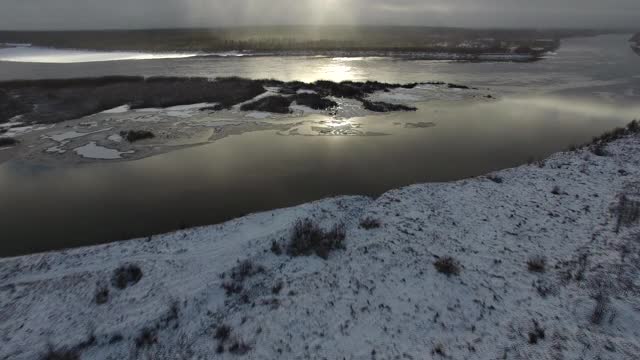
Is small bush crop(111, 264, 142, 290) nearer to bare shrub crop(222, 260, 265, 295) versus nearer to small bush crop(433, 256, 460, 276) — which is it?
bare shrub crop(222, 260, 265, 295)

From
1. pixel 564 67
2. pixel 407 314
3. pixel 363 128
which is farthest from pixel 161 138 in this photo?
pixel 564 67

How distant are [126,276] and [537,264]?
399 inches

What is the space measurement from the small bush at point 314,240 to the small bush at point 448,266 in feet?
8.32

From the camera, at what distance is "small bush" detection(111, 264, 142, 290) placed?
9.98 metres

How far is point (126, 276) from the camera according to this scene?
10.2 m

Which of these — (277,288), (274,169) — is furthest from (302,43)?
(277,288)

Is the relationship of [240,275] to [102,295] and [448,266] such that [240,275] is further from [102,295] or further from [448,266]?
[448,266]

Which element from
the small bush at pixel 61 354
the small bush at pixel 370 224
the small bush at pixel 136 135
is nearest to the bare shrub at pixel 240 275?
the small bush at pixel 61 354

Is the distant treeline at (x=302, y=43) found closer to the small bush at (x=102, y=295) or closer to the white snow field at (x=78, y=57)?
the white snow field at (x=78, y=57)

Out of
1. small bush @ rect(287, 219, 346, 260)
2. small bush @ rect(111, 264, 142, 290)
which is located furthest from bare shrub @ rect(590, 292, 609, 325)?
small bush @ rect(111, 264, 142, 290)

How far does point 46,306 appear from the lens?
9.33m

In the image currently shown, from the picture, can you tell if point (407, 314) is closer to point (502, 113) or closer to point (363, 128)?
point (363, 128)

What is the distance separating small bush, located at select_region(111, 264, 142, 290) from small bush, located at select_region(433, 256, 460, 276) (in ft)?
24.2

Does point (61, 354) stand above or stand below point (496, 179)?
below
